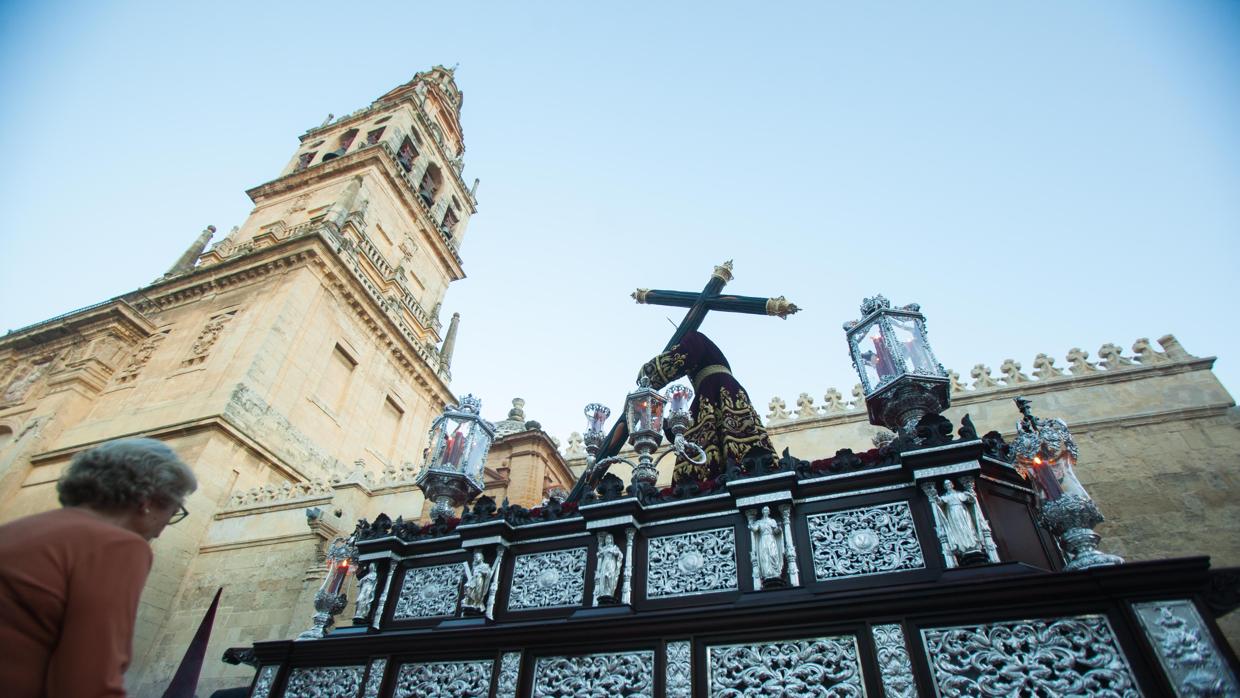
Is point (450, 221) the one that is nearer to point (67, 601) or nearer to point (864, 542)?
point (864, 542)

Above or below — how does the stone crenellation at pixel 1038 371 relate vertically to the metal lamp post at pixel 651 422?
above

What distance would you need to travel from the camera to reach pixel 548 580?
5840mm

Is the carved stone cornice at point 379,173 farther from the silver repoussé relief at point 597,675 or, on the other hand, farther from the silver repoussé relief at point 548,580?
the silver repoussé relief at point 597,675

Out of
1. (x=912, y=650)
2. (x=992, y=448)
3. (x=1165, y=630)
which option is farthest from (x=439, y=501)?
(x=1165, y=630)

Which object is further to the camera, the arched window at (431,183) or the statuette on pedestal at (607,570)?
the arched window at (431,183)

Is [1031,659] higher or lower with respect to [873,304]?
lower

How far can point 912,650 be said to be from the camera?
406cm

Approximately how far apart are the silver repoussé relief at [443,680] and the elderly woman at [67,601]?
349 cm

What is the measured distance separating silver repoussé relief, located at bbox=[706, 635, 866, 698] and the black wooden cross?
253 cm

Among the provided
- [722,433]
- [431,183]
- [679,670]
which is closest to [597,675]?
[679,670]

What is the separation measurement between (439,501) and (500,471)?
588 cm

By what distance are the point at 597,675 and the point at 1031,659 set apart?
2.89 meters

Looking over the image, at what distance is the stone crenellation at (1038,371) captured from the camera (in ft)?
37.1

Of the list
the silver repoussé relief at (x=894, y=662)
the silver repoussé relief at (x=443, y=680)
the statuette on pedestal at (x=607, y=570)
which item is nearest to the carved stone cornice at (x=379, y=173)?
the silver repoussé relief at (x=443, y=680)
